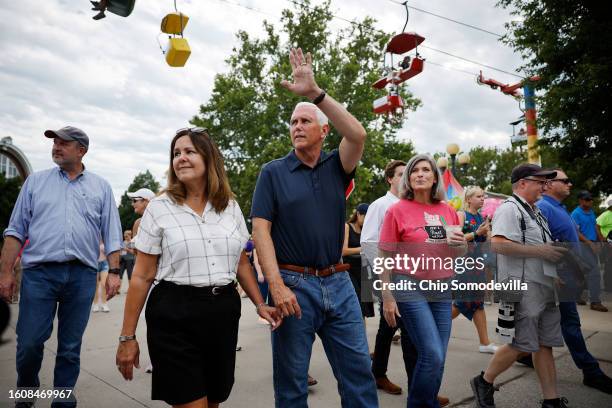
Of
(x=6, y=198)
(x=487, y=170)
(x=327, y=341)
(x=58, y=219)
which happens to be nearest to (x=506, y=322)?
(x=327, y=341)

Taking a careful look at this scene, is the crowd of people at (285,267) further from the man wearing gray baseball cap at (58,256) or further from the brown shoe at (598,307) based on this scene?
the brown shoe at (598,307)

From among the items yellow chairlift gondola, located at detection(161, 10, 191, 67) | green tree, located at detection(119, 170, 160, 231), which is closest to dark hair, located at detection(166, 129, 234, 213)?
yellow chairlift gondola, located at detection(161, 10, 191, 67)

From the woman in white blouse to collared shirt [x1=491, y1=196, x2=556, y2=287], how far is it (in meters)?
2.21

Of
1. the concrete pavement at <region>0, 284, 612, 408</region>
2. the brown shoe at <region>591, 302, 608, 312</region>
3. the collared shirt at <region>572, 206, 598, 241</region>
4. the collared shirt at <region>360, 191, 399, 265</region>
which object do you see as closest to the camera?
the concrete pavement at <region>0, 284, 612, 408</region>

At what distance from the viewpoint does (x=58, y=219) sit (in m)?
3.44

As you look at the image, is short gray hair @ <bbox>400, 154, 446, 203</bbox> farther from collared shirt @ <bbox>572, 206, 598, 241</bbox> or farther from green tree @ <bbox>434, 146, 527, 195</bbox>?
green tree @ <bbox>434, 146, 527, 195</bbox>

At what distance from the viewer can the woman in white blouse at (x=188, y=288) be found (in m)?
2.17

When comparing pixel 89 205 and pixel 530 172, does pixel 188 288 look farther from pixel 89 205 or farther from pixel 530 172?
pixel 530 172

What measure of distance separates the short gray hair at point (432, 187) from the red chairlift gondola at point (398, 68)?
5138 millimetres

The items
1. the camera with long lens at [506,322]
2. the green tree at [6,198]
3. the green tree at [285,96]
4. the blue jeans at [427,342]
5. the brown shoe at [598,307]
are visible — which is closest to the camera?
the blue jeans at [427,342]

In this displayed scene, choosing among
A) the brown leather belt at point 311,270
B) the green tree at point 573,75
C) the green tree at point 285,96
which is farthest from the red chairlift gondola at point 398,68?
the green tree at point 285,96

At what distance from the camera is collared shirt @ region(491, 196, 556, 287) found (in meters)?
3.58

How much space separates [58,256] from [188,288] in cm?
166

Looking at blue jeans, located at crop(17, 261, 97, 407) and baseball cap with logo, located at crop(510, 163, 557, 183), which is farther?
baseball cap with logo, located at crop(510, 163, 557, 183)
